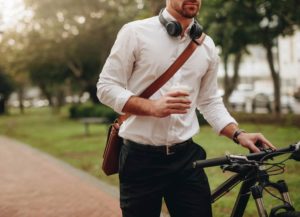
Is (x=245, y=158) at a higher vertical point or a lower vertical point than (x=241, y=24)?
higher

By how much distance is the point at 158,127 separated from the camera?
9.84ft

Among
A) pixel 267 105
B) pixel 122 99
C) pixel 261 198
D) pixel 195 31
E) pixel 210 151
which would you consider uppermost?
pixel 195 31

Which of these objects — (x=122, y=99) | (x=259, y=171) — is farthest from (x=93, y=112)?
(x=259, y=171)

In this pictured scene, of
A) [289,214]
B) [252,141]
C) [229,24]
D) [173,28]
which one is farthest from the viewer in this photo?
[229,24]

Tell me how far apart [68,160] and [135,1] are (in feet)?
32.1

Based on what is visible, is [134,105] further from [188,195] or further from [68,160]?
[68,160]

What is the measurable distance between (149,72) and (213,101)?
536 millimetres

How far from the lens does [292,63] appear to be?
184 ft

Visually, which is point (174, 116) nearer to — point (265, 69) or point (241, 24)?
point (241, 24)

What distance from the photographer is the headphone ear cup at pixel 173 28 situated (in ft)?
9.58

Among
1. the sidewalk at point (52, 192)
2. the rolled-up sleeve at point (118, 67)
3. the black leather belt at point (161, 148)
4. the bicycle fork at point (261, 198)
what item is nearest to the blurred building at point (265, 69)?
the sidewalk at point (52, 192)

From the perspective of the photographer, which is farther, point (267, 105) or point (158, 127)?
point (267, 105)

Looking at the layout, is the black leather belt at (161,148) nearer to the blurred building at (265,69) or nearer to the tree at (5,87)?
the tree at (5,87)

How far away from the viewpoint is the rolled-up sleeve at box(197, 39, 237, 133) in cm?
321
